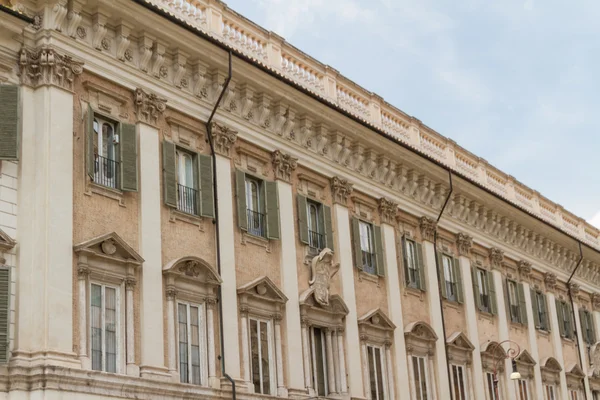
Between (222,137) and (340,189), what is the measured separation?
210 inches

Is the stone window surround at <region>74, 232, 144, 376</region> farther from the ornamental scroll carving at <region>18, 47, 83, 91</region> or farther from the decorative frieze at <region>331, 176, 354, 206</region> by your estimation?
the decorative frieze at <region>331, 176, 354, 206</region>

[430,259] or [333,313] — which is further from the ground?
[430,259]

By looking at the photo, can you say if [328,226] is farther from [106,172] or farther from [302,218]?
[106,172]

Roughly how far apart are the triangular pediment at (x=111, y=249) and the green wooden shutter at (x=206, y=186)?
2.88m

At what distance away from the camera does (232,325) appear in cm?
2427

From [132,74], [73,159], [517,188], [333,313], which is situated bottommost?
[333,313]

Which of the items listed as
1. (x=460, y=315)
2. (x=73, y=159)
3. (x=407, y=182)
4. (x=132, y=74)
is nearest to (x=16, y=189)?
(x=73, y=159)

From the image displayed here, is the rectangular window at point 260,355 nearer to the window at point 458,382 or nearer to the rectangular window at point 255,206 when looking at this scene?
the rectangular window at point 255,206

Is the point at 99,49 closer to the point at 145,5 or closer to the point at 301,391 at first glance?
the point at 145,5

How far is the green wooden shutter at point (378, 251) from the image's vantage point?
30484 millimetres

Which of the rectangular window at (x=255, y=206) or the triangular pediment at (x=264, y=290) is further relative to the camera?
the rectangular window at (x=255, y=206)

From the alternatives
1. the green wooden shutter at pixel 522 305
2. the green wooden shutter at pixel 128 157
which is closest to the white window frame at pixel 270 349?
the green wooden shutter at pixel 128 157


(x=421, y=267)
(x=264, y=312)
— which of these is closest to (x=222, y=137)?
(x=264, y=312)

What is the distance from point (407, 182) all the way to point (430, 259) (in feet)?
8.82
